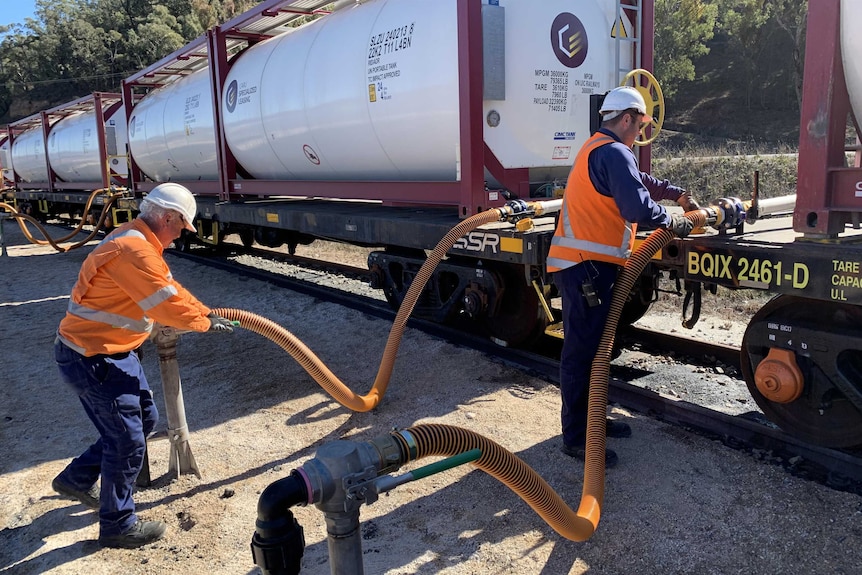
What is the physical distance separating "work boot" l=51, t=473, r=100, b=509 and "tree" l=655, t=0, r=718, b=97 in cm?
4863

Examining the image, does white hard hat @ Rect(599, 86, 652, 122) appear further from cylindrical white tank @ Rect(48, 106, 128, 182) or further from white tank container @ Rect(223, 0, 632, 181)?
cylindrical white tank @ Rect(48, 106, 128, 182)

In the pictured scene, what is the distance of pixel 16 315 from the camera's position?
28.7ft

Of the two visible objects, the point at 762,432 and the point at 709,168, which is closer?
the point at 762,432

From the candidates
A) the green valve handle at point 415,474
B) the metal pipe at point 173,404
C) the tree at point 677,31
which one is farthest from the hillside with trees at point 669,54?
the green valve handle at point 415,474

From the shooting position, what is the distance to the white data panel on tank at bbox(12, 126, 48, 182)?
808 inches

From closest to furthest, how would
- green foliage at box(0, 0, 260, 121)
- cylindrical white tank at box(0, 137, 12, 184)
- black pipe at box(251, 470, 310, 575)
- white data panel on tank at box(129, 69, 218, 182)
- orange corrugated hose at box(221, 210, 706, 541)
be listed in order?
black pipe at box(251, 470, 310, 575) < orange corrugated hose at box(221, 210, 706, 541) < white data panel on tank at box(129, 69, 218, 182) < cylindrical white tank at box(0, 137, 12, 184) < green foliage at box(0, 0, 260, 121)

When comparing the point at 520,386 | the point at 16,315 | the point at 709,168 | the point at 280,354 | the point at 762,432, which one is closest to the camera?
the point at 762,432

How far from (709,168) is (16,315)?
64.2ft

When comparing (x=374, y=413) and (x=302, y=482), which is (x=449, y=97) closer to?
(x=374, y=413)

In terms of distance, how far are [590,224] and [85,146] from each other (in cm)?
1604

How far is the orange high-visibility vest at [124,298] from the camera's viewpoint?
10.4 feet

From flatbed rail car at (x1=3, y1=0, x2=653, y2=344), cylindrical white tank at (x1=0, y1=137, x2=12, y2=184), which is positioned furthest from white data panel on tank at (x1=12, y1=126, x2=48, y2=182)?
flatbed rail car at (x1=3, y1=0, x2=653, y2=344)

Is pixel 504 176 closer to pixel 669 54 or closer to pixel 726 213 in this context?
pixel 726 213

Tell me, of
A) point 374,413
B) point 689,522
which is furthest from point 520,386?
point 689,522
